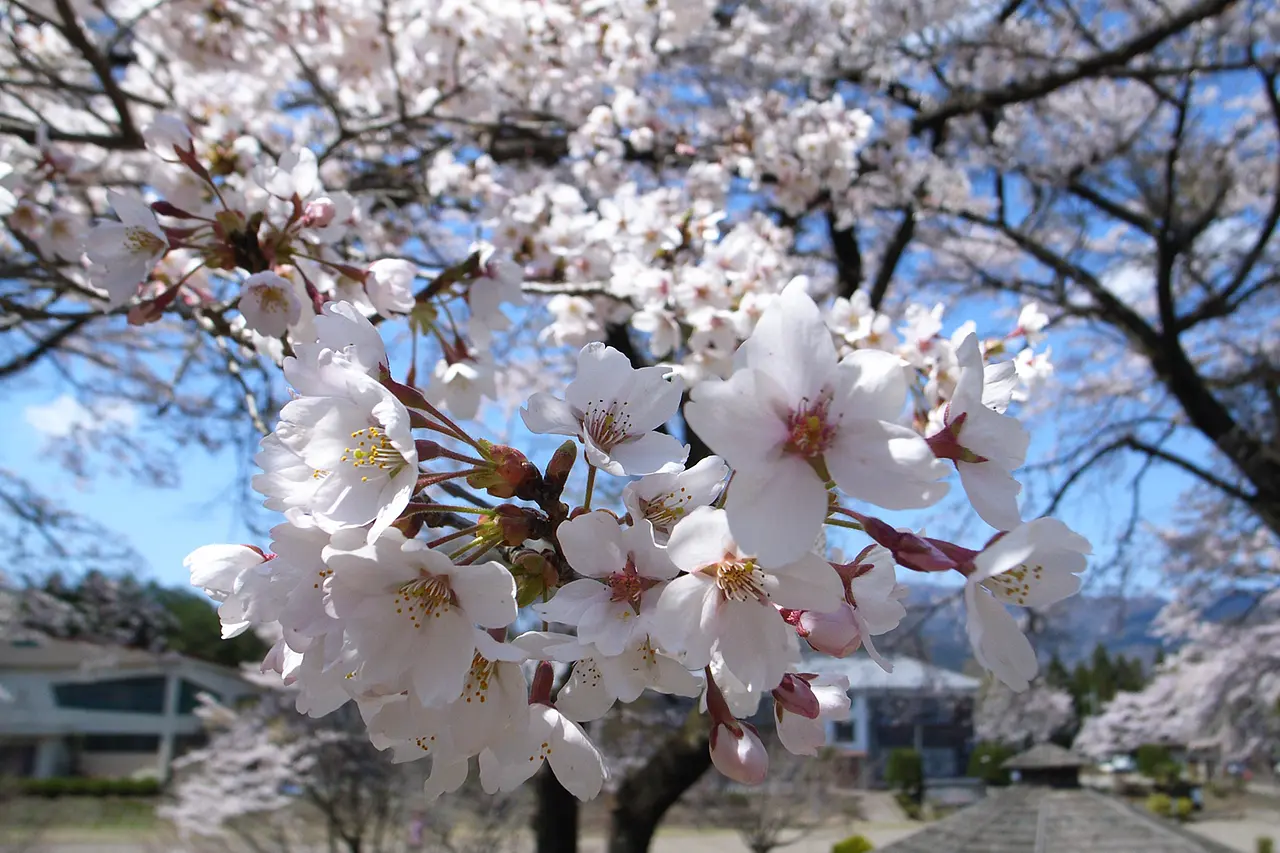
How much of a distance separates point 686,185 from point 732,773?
3.21 meters

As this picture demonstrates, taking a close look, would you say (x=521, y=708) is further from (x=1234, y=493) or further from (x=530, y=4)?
(x=1234, y=493)

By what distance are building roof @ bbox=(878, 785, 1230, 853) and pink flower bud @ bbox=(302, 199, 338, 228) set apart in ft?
14.0

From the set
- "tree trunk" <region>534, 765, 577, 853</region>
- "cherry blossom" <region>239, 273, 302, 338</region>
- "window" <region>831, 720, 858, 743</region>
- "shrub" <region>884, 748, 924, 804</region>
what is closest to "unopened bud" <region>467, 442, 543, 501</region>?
"cherry blossom" <region>239, 273, 302, 338</region>

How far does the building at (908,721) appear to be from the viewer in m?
6.97

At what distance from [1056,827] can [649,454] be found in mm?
4711

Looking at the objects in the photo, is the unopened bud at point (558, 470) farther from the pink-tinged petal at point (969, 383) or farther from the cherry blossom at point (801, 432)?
the pink-tinged petal at point (969, 383)

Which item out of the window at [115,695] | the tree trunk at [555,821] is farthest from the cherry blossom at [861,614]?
the window at [115,695]

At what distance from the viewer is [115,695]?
19469 millimetres

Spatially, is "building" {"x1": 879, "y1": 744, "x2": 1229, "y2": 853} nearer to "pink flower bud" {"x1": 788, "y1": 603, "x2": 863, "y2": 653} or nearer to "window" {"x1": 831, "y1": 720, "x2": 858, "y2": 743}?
"window" {"x1": 831, "y1": 720, "x2": 858, "y2": 743}

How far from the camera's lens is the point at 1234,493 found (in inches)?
219

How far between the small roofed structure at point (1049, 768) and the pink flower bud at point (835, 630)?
5.99m

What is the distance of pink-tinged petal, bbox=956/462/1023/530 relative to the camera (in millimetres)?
605

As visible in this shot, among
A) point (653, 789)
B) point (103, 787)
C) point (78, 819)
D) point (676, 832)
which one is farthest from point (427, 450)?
point (103, 787)

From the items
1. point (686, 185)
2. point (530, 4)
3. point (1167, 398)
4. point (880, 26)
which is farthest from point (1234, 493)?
point (530, 4)
